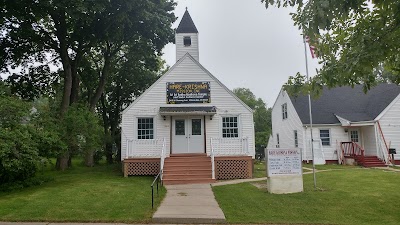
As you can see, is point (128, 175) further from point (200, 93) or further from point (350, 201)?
point (350, 201)

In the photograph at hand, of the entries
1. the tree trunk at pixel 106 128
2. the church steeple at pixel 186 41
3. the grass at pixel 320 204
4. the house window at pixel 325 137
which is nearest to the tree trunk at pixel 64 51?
the church steeple at pixel 186 41

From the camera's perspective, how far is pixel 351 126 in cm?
2177

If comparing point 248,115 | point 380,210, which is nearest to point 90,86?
point 248,115

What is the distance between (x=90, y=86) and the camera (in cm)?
2705

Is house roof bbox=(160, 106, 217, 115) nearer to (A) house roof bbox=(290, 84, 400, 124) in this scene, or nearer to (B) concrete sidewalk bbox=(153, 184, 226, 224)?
(B) concrete sidewalk bbox=(153, 184, 226, 224)

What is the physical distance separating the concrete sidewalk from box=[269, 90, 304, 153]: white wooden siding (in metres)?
12.8

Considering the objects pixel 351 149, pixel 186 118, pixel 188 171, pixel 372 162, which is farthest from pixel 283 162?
pixel 351 149

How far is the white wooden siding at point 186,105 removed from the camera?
1712 centimetres

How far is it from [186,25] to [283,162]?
12.7 metres

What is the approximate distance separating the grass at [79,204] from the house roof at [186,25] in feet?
37.6

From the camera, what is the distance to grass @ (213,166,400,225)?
24.3 feet

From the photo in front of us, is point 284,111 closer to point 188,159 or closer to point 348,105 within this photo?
point 348,105

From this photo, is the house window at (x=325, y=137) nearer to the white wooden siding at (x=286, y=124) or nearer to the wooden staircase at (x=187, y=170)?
the white wooden siding at (x=286, y=124)

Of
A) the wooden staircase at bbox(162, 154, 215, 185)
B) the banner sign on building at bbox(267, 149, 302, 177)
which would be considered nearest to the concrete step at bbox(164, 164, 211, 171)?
the wooden staircase at bbox(162, 154, 215, 185)
